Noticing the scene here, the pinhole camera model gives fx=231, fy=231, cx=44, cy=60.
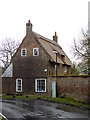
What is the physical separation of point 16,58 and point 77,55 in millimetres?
10823

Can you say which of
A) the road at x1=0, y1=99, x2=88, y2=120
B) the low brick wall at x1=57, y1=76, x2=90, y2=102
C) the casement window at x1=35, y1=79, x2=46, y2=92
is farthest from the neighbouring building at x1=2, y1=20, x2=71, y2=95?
the road at x1=0, y1=99, x2=88, y2=120

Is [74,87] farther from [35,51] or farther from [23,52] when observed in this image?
[23,52]

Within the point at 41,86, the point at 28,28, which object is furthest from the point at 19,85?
the point at 28,28

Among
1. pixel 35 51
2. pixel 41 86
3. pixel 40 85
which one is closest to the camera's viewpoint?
pixel 41 86

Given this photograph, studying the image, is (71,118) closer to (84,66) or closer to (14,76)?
(84,66)

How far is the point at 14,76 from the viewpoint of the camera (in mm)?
35062

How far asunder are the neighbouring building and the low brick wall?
389 centimetres

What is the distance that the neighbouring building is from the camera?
32781 millimetres

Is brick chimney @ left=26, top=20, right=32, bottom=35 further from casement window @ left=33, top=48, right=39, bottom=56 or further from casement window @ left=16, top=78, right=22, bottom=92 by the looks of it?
casement window @ left=16, top=78, right=22, bottom=92

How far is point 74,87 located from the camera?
87.1ft

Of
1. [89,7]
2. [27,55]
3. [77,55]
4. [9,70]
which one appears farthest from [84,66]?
[9,70]

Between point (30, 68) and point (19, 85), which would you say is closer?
point (30, 68)

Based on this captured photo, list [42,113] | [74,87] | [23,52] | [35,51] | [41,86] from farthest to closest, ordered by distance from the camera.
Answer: [23,52]
[35,51]
[41,86]
[74,87]
[42,113]

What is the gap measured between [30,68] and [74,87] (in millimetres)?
9431
